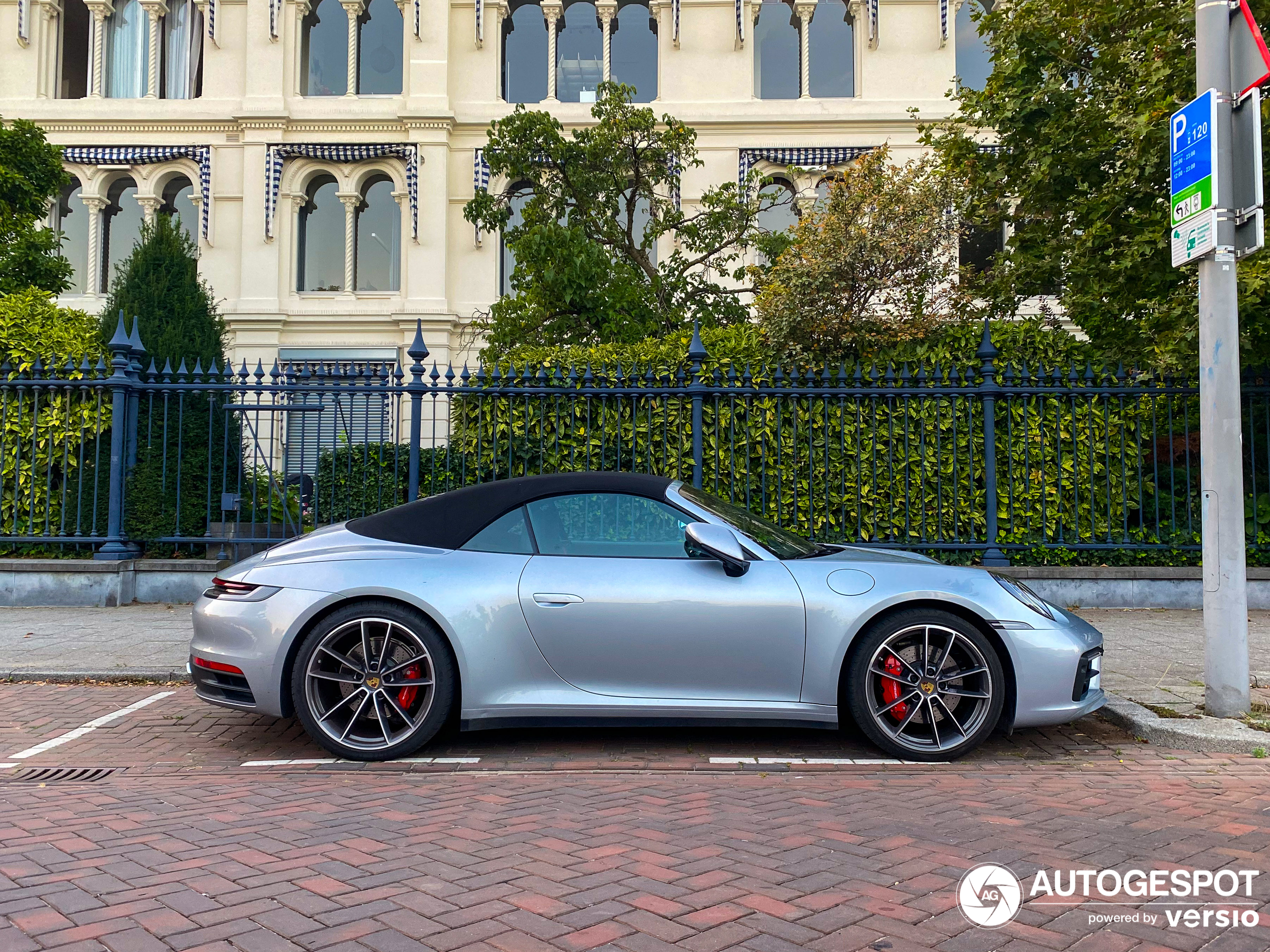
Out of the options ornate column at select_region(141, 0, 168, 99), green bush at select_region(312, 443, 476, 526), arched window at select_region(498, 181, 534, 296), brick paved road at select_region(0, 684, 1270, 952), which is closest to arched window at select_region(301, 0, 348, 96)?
ornate column at select_region(141, 0, 168, 99)

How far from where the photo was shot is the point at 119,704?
230 inches

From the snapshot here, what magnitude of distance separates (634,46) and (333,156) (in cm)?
752

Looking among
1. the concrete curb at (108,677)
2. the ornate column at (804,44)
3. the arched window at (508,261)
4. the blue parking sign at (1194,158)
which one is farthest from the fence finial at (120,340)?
the ornate column at (804,44)

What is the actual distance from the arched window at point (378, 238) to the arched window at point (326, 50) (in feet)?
8.07

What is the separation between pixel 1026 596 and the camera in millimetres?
4699

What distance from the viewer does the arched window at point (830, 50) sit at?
72.6 ft

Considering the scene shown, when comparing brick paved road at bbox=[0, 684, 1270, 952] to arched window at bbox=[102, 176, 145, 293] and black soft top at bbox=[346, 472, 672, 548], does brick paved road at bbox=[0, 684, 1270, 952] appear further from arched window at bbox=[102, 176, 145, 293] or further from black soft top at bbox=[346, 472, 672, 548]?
arched window at bbox=[102, 176, 145, 293]

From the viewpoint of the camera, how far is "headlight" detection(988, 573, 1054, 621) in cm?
460

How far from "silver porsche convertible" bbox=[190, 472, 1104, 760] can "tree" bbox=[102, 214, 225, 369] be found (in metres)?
7.70

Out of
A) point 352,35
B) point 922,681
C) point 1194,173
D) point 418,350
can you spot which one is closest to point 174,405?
point 418,350

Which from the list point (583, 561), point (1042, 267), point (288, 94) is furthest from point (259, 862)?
point (288, 94)

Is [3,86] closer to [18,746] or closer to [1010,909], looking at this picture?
[18,746]

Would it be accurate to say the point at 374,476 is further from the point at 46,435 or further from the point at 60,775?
the point at 60,775

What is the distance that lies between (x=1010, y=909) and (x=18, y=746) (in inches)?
189
